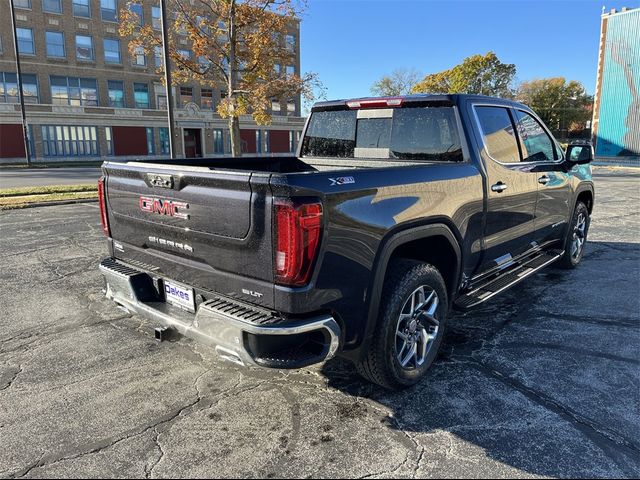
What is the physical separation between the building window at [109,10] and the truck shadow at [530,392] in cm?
4224

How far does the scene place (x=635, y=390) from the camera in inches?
127

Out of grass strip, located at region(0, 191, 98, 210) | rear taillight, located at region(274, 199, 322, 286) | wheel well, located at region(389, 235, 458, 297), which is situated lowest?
grass strip, located at region(0, 191, 98, 210)

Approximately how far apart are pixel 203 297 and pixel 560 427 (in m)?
2.27

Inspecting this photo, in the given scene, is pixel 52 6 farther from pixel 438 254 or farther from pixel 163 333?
pixel 438 254

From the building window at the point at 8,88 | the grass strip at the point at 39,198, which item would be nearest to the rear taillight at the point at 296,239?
the grass strip at the point at 39,198

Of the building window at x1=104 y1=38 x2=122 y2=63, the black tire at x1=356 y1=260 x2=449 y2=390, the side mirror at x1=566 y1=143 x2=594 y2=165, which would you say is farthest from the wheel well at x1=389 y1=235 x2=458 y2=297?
the building window at x1=104 y1=38 x2=122 y2=63

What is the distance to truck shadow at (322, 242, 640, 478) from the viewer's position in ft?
8.48

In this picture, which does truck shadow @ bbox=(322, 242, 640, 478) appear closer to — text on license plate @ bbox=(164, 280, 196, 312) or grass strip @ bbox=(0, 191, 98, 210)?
text on license plate @ bbox=(164, 280, 196, 312)

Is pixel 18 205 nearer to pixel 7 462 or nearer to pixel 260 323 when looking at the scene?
pixel 7 462

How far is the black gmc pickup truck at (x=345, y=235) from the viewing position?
250cm

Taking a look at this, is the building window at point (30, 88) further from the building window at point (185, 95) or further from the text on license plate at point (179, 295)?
the text on license plate at point (179, 295)

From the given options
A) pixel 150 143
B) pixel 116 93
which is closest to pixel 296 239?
pixel 116 93

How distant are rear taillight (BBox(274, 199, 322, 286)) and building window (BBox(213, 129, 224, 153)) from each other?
145ft

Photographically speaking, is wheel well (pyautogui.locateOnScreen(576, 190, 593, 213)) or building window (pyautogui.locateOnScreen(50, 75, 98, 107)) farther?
building window (pyautogui.locateOnScreen(50, 75, 98, 107))
